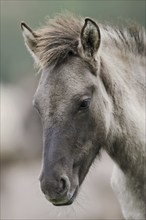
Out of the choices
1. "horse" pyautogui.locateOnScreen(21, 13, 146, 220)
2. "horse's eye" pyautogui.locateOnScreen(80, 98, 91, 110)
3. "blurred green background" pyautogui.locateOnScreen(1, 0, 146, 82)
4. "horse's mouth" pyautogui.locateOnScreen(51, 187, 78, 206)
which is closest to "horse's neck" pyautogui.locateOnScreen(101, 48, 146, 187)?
"horse" pyautogui.locateOnScreen(21, 13, 146, 220)

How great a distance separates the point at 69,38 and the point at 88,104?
55cm

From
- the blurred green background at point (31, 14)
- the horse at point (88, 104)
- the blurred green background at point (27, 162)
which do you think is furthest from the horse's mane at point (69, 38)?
the blurred green background at point (31, 14)

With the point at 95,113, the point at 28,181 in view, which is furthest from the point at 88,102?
the point at 28,181

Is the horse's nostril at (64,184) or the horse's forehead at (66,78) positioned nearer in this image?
the horse's nostril at (64,184)

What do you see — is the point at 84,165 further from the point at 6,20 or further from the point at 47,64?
the point at 6,20

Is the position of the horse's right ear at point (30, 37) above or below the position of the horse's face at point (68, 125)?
above

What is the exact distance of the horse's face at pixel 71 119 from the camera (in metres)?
5.82

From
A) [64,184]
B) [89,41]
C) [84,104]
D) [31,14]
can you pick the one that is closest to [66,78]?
Answer: [84,104]

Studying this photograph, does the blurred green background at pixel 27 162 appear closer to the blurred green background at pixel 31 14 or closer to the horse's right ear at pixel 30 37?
the blurred green background at pixel 31 14

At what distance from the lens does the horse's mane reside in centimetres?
615

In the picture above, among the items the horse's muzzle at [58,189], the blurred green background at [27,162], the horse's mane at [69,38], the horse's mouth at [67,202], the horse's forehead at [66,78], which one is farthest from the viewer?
the blurred green background at [27,162]

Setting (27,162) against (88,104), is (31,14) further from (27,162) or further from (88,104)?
(88,104)

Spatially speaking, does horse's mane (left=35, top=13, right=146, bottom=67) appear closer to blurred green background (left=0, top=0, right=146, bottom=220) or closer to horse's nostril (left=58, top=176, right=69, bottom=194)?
blurred green background (left=0, top=0, right=146, bottom=220)

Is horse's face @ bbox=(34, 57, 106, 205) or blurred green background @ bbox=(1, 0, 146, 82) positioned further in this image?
blurred green background @ bbox=(1, 0, 146, 82)
